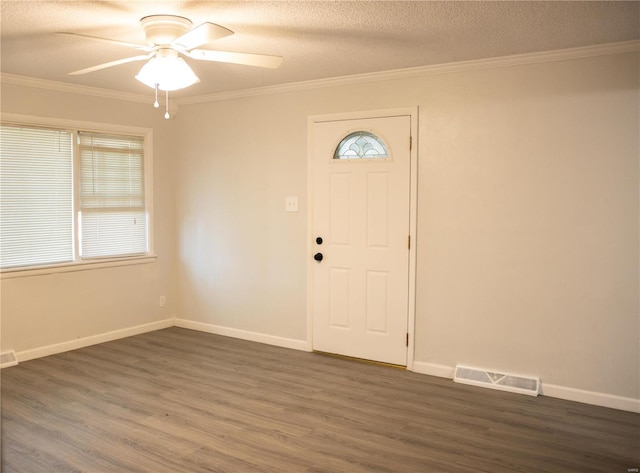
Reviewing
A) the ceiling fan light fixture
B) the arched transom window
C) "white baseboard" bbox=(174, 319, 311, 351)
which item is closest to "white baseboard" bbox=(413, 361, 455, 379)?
"white baseboard" bbox=(174, 319, 311, 351)

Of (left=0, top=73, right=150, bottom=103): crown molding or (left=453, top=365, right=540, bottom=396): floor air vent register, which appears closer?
(left=453, top=365, right=540, bottom=396): floor air vent register

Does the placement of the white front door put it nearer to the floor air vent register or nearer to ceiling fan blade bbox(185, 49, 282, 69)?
the floor air vent register

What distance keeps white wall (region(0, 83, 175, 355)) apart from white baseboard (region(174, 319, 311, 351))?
29cm

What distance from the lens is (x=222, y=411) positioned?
3.54m

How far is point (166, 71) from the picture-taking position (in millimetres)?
3047

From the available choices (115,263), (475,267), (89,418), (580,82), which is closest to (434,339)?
(475,267)

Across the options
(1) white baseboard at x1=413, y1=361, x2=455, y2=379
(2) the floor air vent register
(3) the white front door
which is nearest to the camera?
(2) the floor air vent register

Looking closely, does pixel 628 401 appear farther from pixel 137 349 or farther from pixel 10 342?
pixel 10 342

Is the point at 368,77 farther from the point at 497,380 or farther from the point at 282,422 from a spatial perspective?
the point at 282,422

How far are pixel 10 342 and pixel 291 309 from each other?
7.96 ft

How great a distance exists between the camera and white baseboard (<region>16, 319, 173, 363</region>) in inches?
182

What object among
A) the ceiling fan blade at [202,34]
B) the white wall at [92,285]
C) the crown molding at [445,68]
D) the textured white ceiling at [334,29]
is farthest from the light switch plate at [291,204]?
the ceiling fan blade at [202,34]

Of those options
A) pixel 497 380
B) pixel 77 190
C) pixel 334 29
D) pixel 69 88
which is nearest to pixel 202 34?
pixel 334 29

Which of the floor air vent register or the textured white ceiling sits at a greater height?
the textured white ceiling
